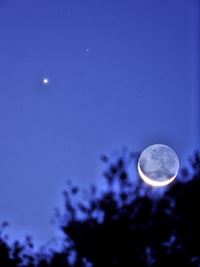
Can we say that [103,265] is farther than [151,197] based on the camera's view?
No

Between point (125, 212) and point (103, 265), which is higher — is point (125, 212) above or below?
above

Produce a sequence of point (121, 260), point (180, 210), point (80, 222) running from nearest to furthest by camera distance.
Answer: point (121, 260) → point (180, 210) → point (80, 222)

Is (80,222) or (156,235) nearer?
(156,235)

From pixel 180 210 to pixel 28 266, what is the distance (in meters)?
7.23

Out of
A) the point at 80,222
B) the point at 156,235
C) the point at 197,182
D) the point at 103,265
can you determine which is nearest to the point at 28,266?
the point at 80,222

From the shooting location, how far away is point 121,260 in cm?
1600

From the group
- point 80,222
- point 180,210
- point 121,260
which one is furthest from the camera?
point 80,222

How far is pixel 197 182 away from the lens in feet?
59.8

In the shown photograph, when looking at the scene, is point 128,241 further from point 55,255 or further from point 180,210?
point 55,255

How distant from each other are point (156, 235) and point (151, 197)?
182cm

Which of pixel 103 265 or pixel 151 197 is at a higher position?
pixel 151 197

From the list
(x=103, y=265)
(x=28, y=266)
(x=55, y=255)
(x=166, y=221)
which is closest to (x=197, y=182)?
(x=166, y=221)

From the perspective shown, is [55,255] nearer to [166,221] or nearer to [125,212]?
[125,212]

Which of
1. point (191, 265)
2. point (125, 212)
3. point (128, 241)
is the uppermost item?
point (125, 212)
